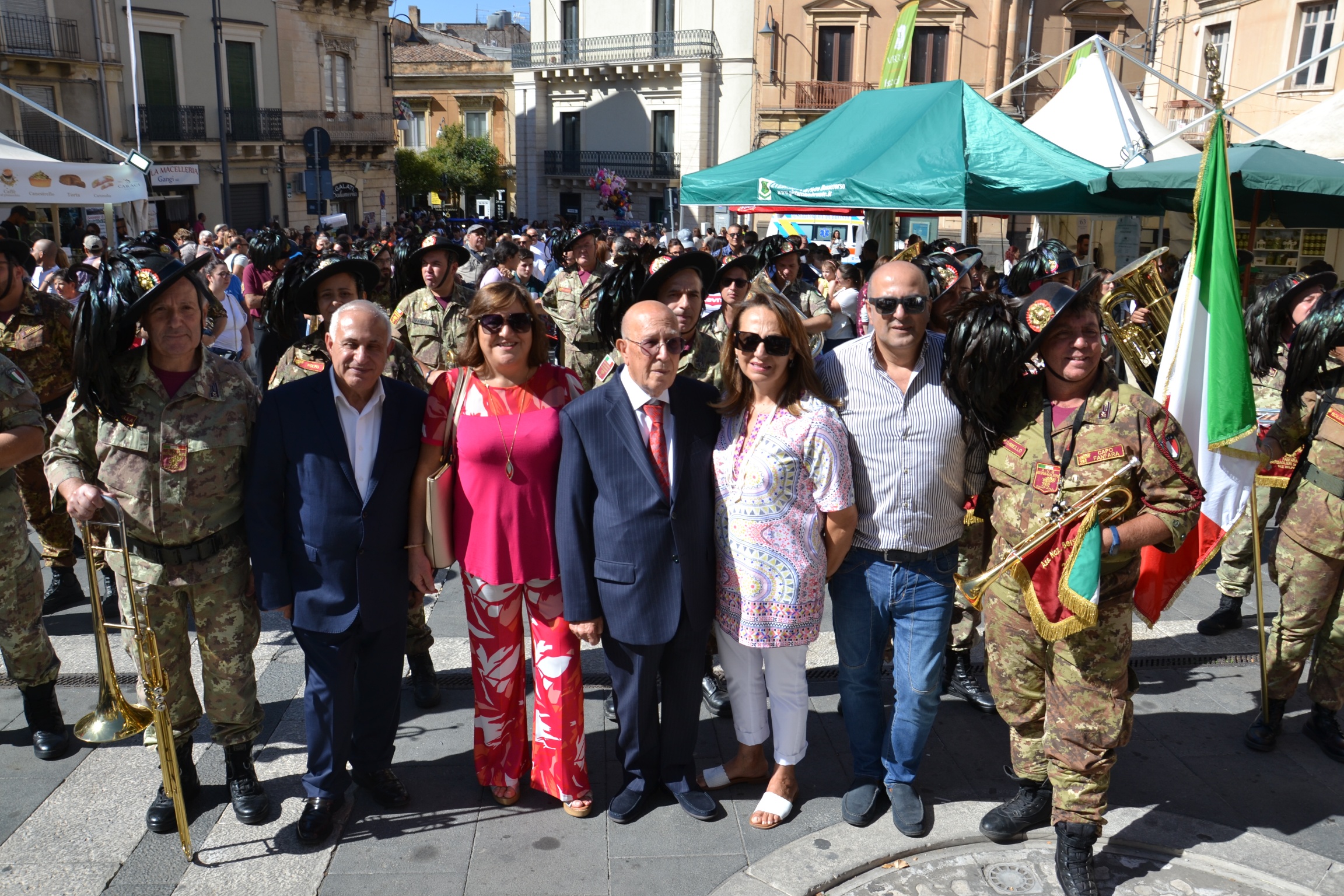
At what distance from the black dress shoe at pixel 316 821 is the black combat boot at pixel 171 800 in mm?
422

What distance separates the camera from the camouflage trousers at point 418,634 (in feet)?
14.8

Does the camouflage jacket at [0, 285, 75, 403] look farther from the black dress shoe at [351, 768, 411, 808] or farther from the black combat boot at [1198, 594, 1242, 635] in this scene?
the black combat boot at [1198, 594, 1242, 635]

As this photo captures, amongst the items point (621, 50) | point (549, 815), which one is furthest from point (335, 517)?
point (621, 50)

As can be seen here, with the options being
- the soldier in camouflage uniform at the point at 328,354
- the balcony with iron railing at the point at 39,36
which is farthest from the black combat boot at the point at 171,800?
the balcony with iron railing at the point at 39,36

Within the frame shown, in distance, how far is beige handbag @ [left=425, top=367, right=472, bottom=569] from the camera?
139 inches

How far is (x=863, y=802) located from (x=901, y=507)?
1.13 m

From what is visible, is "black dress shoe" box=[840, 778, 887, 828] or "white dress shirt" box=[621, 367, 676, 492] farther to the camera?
"black dress shoe" box=[840, 778, 887, 828]

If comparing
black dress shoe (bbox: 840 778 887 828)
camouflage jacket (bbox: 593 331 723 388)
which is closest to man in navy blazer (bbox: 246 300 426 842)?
camouflage jacket (bbox: 593 331 723 388)

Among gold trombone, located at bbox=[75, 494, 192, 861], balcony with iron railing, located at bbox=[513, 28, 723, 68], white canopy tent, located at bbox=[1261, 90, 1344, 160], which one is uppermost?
balcony with iron railing, located at bbox=[513, 28, 723, 68]

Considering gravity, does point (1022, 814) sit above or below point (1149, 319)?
below

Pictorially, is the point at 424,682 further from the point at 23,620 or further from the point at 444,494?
the point at 23,620

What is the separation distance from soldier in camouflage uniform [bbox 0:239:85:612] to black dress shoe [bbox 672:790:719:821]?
3717 mm

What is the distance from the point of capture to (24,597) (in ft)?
13.3

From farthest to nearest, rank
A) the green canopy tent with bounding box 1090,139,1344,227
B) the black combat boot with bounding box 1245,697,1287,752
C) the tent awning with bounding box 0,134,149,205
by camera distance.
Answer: the tent awning with bounding box 0,134,149,205 → the green canopy tent with bounding box 1090,139,1344,227 → the black combat boot with bounding box 1245,697,1287,752
